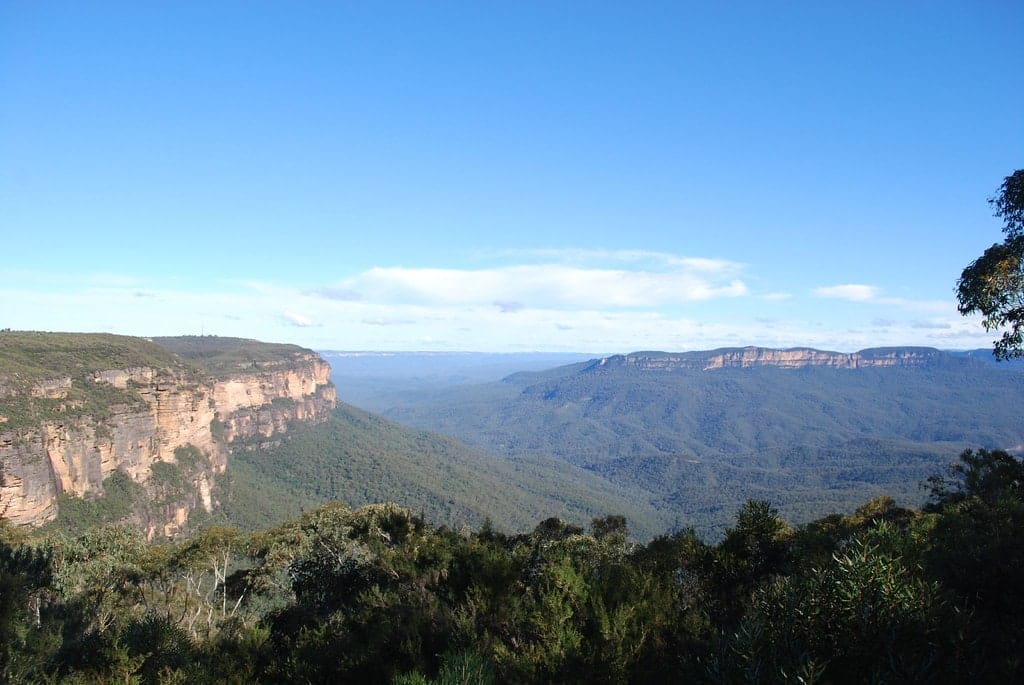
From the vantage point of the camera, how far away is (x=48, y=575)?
19.7 meters

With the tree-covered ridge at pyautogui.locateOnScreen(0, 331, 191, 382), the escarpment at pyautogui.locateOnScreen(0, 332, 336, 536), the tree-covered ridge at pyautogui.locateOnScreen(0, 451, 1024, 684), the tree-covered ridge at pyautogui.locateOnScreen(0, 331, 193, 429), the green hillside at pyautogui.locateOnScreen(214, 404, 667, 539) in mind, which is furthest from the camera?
the green hillside at pyautogui.locateOnScreen(214, 404, 667, 539)

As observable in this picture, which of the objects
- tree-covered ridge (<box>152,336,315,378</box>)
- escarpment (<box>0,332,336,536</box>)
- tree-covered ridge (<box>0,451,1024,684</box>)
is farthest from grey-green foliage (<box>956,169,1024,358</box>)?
tree-covered ridge (<box>152,336,315,378</box>)

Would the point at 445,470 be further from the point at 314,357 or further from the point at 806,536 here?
the point at 806,536

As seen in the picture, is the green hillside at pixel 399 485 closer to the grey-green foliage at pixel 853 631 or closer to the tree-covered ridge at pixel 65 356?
the tree-covered ridge at pixel 65 356

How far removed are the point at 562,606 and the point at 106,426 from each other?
214 ft

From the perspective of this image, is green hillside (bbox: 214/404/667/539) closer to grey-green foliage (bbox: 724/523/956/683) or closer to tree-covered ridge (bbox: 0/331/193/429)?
tree-covered ridge (bbox: 0/331/193/429)

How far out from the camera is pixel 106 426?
5819 centimetres

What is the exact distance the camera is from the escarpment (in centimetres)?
4528

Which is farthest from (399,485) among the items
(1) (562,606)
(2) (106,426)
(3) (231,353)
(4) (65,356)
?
(1) (562,606)

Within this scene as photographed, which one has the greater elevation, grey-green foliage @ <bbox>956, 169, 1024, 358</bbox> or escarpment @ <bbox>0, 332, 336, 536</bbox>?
grey-green foliage @ <bbox>956, 169, 1024, 358</bbox>

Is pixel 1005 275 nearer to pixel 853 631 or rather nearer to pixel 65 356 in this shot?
pixel 853 631

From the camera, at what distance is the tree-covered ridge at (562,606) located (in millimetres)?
6243

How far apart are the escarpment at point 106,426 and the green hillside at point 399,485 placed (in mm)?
Result: 7814

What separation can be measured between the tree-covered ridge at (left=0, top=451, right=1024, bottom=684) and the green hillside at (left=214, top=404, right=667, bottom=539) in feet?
178
